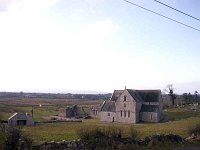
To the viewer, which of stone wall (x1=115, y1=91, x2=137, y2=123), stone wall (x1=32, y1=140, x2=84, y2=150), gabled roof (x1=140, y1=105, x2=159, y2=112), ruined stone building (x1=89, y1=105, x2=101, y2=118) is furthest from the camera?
ruined stone building (x1=89, y1=105, x2=101, y2=118)

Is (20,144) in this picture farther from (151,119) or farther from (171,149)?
(151,119)

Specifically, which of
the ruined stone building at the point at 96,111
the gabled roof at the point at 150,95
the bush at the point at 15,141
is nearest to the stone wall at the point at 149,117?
the gabled roof at the point at 150,95

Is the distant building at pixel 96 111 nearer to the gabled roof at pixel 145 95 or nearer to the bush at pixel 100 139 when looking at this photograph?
the gabled roof at pixel 145 95

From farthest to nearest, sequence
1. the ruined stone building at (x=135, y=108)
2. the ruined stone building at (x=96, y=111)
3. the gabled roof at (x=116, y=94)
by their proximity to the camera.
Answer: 1. the ruined stone building at (x=96, y=111)
2. the gabled roof at (x=116, y=94)
3. the ruined stone building at (x=135, y=108)

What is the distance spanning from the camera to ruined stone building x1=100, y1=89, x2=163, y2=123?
241ft

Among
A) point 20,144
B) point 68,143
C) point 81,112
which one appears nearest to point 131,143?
point 68,143

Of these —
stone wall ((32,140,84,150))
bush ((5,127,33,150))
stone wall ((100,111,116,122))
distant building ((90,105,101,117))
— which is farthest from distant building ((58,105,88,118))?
bush ((5,127,33,150))

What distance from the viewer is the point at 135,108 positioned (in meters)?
73.4

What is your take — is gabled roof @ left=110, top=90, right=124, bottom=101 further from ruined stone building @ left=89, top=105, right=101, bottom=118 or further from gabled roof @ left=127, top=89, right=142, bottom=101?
ruined stone building @ left=89, top=105, right=101, bottom=118

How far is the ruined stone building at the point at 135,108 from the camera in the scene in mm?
73406

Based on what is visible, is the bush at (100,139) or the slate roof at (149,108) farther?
the slate roof at (149,108)

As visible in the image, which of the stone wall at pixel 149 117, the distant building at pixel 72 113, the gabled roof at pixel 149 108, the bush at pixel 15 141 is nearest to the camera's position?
the bush at pixel 15 141

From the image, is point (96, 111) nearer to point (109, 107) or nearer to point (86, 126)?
point (109, 107)

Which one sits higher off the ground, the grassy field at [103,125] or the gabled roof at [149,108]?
the gabled roof at [149,108]
